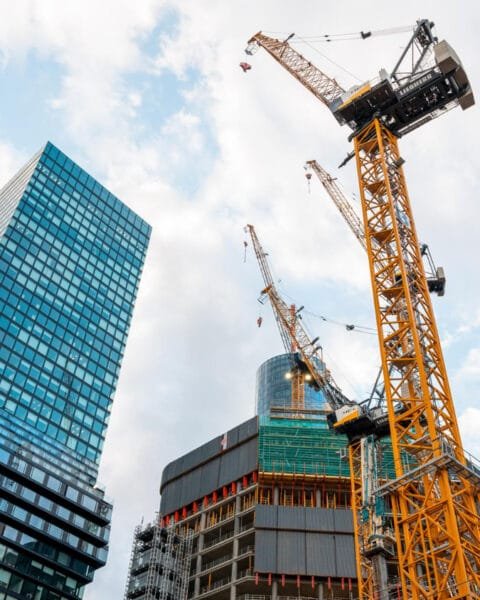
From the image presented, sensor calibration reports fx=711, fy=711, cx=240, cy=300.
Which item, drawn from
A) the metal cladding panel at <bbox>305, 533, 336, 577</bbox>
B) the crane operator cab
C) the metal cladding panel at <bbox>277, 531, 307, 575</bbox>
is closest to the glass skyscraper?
the metal cladding panel at <bbox>277, 531, 307, 575</bbox>

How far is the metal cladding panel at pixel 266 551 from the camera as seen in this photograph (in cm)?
8050

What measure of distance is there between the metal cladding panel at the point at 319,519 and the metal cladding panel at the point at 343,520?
477 mm

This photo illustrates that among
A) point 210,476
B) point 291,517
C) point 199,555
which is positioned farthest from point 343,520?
point 210,476

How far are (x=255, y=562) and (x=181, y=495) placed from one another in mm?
21377

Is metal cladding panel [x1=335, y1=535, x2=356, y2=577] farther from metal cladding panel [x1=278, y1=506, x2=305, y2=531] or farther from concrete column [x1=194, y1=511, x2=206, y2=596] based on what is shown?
concrete column [x1=194, y1=511, x2=206, y2=596]

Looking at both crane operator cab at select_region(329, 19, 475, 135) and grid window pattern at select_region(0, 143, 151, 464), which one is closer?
crane operator cab at select_region(329, 19, 475, 135)

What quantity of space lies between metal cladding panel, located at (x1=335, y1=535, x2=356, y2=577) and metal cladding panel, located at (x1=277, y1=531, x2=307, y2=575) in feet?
12.9

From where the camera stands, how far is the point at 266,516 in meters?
85.3

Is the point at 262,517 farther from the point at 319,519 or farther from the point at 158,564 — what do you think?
the point at 158,564

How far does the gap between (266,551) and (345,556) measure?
29.9 ft

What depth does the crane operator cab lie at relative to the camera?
2105 inches

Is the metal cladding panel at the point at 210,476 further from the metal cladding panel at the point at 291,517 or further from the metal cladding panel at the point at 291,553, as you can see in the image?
the metal cladding panel at the point at 291,553

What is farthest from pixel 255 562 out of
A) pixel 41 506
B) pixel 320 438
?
pixel 41 506

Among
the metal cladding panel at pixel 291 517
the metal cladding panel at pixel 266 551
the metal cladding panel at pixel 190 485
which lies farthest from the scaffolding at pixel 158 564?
the metal cladding panel at pixel 291 517
